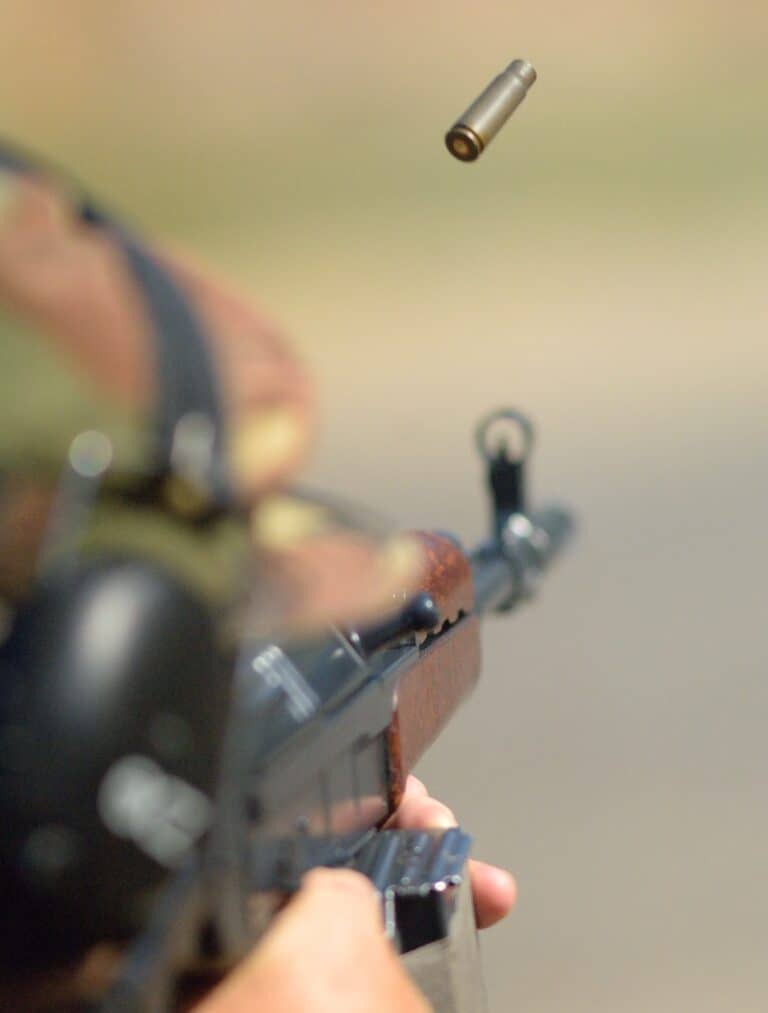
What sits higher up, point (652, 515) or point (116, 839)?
point (652, 515)

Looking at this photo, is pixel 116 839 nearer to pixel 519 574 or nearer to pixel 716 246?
pixel 519 574

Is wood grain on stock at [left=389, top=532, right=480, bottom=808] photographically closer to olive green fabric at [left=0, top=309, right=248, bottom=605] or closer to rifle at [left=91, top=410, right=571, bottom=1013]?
rifle at [left=91, top=410, right=571, bottom=1013]

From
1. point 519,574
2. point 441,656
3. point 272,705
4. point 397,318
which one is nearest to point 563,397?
point 397,318

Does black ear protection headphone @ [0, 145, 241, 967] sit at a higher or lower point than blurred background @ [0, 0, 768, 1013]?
lower

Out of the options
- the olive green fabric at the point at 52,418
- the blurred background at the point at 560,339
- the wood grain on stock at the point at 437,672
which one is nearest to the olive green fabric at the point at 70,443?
the olive green fabric at the point at 52,418

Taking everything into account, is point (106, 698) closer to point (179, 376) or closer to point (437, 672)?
point (179, 376)

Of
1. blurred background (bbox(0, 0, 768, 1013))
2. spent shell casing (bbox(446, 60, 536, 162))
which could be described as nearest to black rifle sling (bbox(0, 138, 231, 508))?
spent shell casing (bbox(446, 60, 536, 162))
